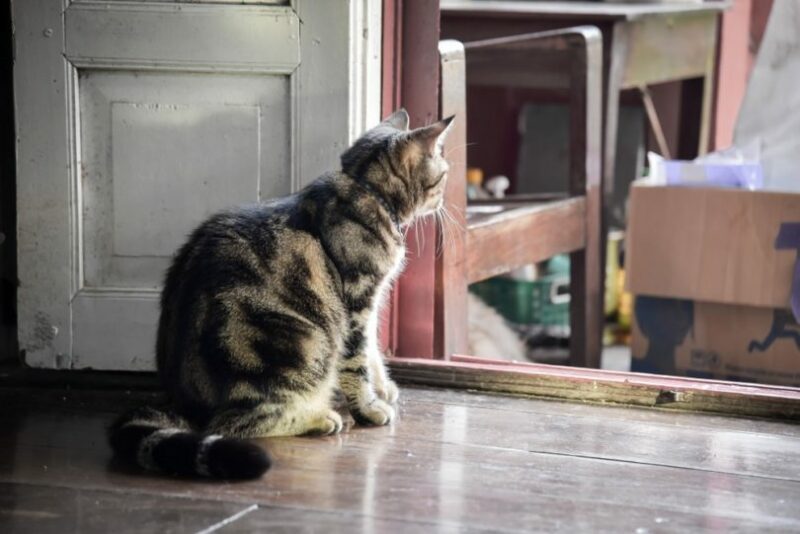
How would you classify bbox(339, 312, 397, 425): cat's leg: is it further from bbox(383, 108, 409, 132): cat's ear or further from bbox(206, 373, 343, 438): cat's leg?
bbox(383, 108, 409, 132): cat's ear

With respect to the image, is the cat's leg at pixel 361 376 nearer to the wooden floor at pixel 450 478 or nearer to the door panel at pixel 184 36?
the wooden floor at pixel 450 478

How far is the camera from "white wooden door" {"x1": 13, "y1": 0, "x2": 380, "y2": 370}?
89.7 inches

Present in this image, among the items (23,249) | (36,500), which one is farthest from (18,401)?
(36,500)

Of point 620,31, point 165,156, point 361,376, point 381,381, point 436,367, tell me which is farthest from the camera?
point 620,31

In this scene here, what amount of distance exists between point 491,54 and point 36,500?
218 centimetres

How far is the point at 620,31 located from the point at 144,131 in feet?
5.55

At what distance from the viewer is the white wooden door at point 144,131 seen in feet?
7.48

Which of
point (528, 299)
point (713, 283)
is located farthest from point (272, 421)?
point (528, 299)

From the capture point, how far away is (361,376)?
6.88 feet

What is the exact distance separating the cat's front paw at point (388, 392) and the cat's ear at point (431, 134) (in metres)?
0.51

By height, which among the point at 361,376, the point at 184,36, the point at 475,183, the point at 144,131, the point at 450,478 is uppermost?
the point at 184,36

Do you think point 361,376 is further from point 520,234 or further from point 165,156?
point 520,234

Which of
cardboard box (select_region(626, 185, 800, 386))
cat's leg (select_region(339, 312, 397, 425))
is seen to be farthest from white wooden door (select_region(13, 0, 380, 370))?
cardboard box (select_region(626, 185, 800, 386))

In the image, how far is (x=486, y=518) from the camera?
164 centimetres
